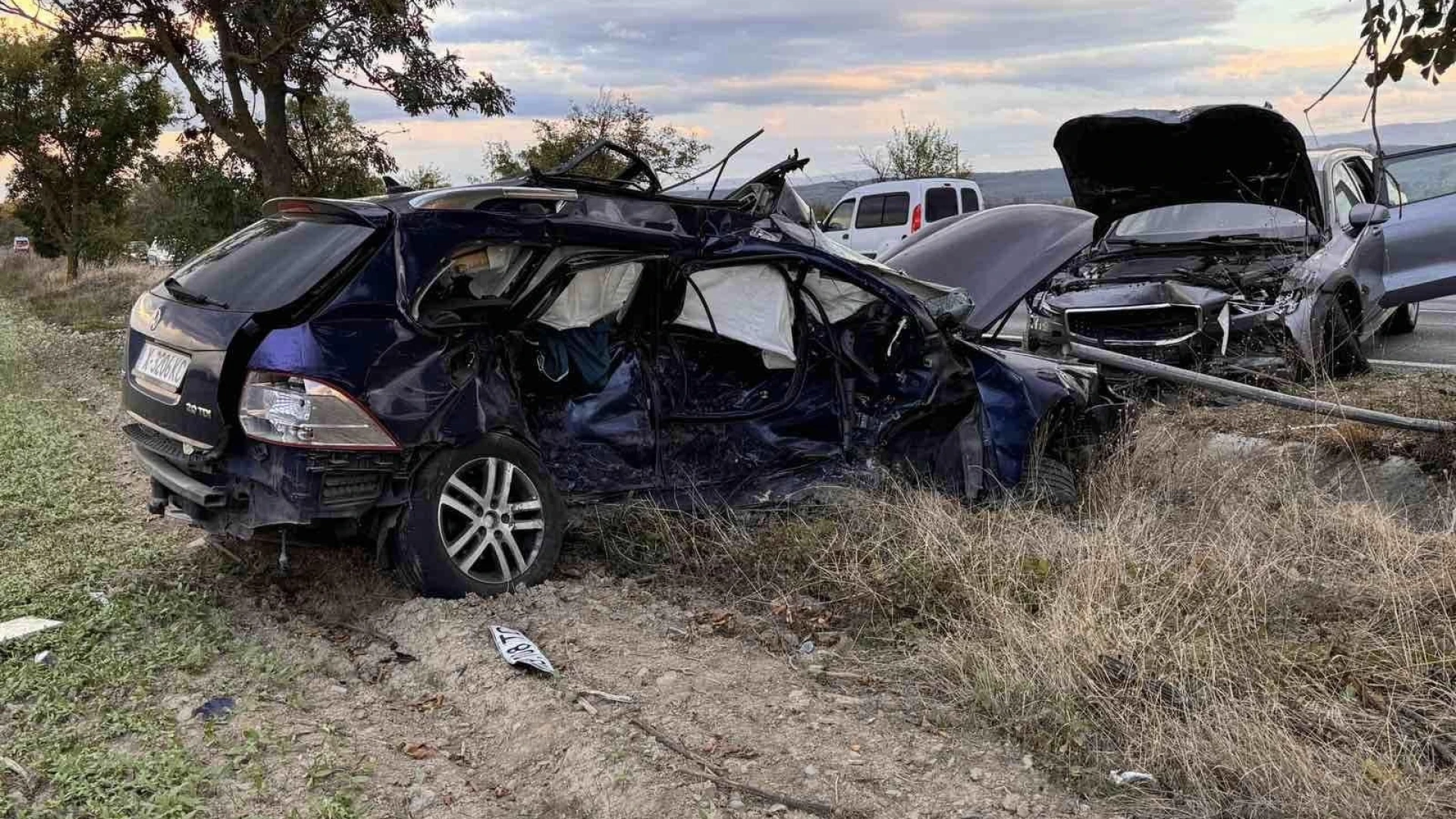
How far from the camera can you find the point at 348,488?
13.8 feet

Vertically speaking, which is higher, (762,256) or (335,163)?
(335,163)

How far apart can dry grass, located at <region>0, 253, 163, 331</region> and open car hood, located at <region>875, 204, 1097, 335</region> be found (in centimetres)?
1260

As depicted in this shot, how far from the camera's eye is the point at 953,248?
20.1 ft

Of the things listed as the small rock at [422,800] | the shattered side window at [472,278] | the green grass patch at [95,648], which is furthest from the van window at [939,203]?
the small rock at [422,800]

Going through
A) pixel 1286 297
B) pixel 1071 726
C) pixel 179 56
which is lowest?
pixel 1071 726

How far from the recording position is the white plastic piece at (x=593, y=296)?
4.98 metres

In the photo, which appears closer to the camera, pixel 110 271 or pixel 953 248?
pixel 953 248

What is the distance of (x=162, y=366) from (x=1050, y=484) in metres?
4.08

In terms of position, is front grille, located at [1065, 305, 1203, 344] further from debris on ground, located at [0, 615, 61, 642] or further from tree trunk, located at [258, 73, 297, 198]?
tree trunk, located at [258, 73, 297, 198]

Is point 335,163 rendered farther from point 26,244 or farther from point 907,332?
point 26,244

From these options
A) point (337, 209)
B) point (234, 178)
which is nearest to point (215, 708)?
point (337, 209)

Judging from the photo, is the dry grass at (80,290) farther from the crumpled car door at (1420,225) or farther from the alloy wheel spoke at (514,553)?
the crumpled car door at (1420,225)

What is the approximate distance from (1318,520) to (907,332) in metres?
2.00

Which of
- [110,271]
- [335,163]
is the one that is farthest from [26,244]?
[335,163]
